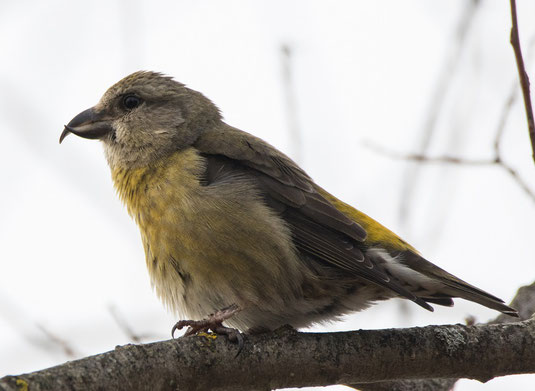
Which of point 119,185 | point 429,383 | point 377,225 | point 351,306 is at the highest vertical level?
point 119,185

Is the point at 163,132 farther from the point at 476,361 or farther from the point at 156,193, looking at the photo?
the point at 476,361

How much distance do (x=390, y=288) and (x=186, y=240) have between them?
1.33 meters

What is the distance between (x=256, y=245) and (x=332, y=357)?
3.50ft

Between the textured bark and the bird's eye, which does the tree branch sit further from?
the bird's eye

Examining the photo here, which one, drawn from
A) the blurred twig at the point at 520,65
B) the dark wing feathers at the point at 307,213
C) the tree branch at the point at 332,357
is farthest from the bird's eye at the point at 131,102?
the blurred twig at the point at 520,65

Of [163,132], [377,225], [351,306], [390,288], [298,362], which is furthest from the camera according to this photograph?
[163,132]

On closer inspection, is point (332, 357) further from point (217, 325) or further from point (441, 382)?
point (441, 382)

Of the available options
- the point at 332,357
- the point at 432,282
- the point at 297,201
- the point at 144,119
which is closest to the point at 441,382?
the point at 432,282

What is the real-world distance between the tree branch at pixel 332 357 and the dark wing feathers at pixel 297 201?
0.50m

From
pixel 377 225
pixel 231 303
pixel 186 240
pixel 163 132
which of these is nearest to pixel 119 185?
pixel 163 132

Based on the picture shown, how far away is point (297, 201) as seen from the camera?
192 inches

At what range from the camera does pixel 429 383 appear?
4.46 meters

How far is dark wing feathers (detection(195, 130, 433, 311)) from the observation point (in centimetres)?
443

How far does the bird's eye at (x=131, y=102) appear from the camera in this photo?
5.96 metres
